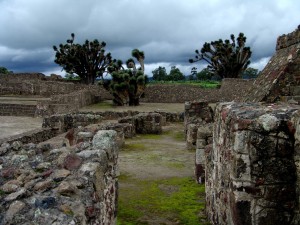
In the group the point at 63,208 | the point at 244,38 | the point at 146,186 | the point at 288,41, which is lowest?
the point at 146,186

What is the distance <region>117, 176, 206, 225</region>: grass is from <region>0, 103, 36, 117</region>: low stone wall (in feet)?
65.0

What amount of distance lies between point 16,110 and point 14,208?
85.1ft

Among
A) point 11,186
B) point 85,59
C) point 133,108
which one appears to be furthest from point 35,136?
point 85,59

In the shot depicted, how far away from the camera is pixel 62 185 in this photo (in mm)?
3607

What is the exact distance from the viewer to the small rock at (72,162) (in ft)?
13.8

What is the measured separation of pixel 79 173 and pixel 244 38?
48.0 meters

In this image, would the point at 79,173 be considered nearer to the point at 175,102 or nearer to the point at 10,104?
the point at 10,104

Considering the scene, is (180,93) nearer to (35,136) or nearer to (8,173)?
(35,136)

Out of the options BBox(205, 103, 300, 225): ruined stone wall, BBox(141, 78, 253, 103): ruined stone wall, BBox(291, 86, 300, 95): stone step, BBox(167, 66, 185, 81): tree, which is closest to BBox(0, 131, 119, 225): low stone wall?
BBox(205, 103, 300, 225): ruined stone wall

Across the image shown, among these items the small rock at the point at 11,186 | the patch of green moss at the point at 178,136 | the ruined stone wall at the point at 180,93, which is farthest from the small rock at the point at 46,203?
the ruined stone wall at the point at 180,93

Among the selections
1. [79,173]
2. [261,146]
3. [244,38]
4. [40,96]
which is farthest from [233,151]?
[244,38]

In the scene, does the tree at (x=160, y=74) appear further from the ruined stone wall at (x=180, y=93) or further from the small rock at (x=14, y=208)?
the small rock at (x=14, y=208)

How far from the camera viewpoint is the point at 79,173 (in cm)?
400

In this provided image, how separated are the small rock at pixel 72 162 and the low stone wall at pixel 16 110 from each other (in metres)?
23.8
